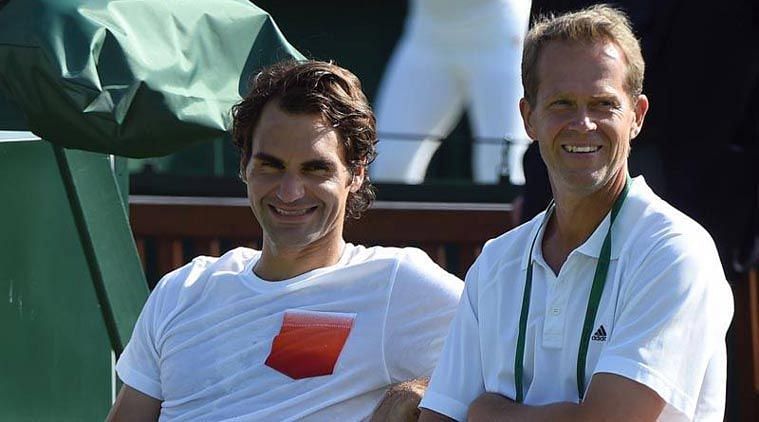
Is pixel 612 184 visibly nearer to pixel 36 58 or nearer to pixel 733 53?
pixel 36 58

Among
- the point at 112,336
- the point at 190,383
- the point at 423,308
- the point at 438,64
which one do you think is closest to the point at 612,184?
the point at 423,308

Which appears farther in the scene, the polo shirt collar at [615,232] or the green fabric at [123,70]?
the green fabric at [123,70]

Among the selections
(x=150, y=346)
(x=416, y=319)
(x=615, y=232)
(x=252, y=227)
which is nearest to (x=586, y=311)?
(x=615, y=232)

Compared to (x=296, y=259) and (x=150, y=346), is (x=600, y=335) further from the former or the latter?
(x=150, y=346)

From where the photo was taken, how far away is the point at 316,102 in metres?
3.31

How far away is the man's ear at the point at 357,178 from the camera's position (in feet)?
11.2

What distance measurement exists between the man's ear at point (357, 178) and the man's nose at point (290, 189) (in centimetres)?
15

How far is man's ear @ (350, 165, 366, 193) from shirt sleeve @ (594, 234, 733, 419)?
34.1 inches

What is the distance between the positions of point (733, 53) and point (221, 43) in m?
1.50

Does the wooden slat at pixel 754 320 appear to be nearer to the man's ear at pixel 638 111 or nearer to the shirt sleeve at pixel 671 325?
the man's ear at pixel 638 111

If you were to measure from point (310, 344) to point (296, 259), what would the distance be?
0.71 feet

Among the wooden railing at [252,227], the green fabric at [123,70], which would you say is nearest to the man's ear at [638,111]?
the green fabric at [123,70]

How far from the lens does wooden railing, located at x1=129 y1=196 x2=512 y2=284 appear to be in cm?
560

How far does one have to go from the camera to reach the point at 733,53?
4.39m
